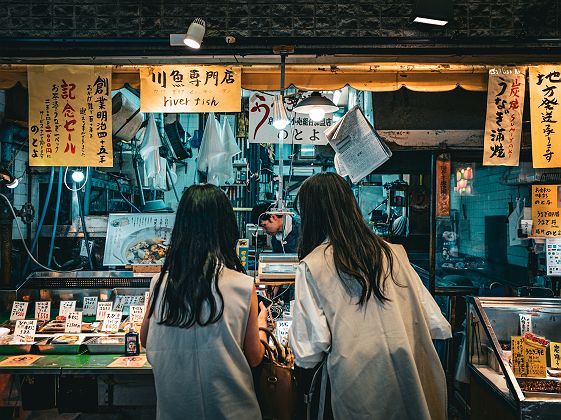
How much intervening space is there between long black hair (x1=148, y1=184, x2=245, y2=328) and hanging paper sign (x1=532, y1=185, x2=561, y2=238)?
432 centimetres

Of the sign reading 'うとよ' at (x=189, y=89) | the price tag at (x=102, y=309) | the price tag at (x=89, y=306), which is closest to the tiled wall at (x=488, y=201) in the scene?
the sign reading 'うとよ' at (x=189, y=89)

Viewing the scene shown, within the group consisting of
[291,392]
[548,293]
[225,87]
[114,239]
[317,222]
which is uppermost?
[225,87]

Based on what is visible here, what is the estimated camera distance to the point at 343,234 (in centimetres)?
303

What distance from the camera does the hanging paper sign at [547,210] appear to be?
17.6ft

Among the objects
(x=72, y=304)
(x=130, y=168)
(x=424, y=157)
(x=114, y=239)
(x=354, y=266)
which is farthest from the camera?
(x=130, y=168)

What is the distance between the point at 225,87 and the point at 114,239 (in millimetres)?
3243

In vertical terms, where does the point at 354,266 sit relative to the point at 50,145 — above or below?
below

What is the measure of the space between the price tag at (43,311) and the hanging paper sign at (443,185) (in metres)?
5.25

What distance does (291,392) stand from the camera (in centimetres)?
331

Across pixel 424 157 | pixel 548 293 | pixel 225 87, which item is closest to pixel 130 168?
pixel 225 87

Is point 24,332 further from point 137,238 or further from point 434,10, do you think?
point 434,10

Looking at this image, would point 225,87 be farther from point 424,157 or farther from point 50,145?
point 424,157

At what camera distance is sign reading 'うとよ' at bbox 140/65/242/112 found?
4746mm

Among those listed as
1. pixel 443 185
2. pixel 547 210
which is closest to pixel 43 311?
pixel 443 185
